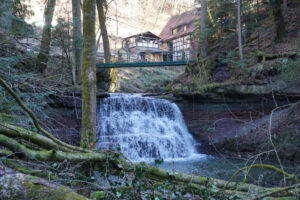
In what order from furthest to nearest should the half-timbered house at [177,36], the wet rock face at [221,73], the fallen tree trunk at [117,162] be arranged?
the half-timbered house at [177,36], the wet rock face at [221,73], the fallen tree trunk at [117,162]

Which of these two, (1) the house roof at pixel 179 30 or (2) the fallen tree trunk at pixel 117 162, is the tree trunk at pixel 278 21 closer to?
(2) the fallen tree trunk at pixel 117 162

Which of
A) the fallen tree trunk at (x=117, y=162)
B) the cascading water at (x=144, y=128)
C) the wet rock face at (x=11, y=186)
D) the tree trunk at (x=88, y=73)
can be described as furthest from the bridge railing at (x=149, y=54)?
the wet rock face at (x=11, y=186)

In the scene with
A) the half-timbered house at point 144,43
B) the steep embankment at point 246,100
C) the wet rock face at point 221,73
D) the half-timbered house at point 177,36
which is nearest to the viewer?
the steep embankment at point 246,100

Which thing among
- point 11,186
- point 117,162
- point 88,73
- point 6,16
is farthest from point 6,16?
point 11,186

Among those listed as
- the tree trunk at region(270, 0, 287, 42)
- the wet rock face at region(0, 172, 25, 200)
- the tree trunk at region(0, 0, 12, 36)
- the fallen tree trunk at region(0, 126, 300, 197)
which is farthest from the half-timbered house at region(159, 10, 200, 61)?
the wet rock face at region(0, 172, 25, 200)

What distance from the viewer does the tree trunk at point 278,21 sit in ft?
44.1

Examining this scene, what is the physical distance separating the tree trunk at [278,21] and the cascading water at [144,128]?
6.53 metres

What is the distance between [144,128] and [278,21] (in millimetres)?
8840

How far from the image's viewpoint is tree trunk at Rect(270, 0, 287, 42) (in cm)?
1345

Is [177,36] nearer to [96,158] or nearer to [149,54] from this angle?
[149,54]

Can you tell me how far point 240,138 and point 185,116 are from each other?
135 inches

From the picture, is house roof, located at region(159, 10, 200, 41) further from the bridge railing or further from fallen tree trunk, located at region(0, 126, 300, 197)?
fallen tree trunk, located at region(0, 126, 300, 197)

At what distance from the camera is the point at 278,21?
13.6 meters

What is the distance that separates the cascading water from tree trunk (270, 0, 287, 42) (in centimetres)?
653
